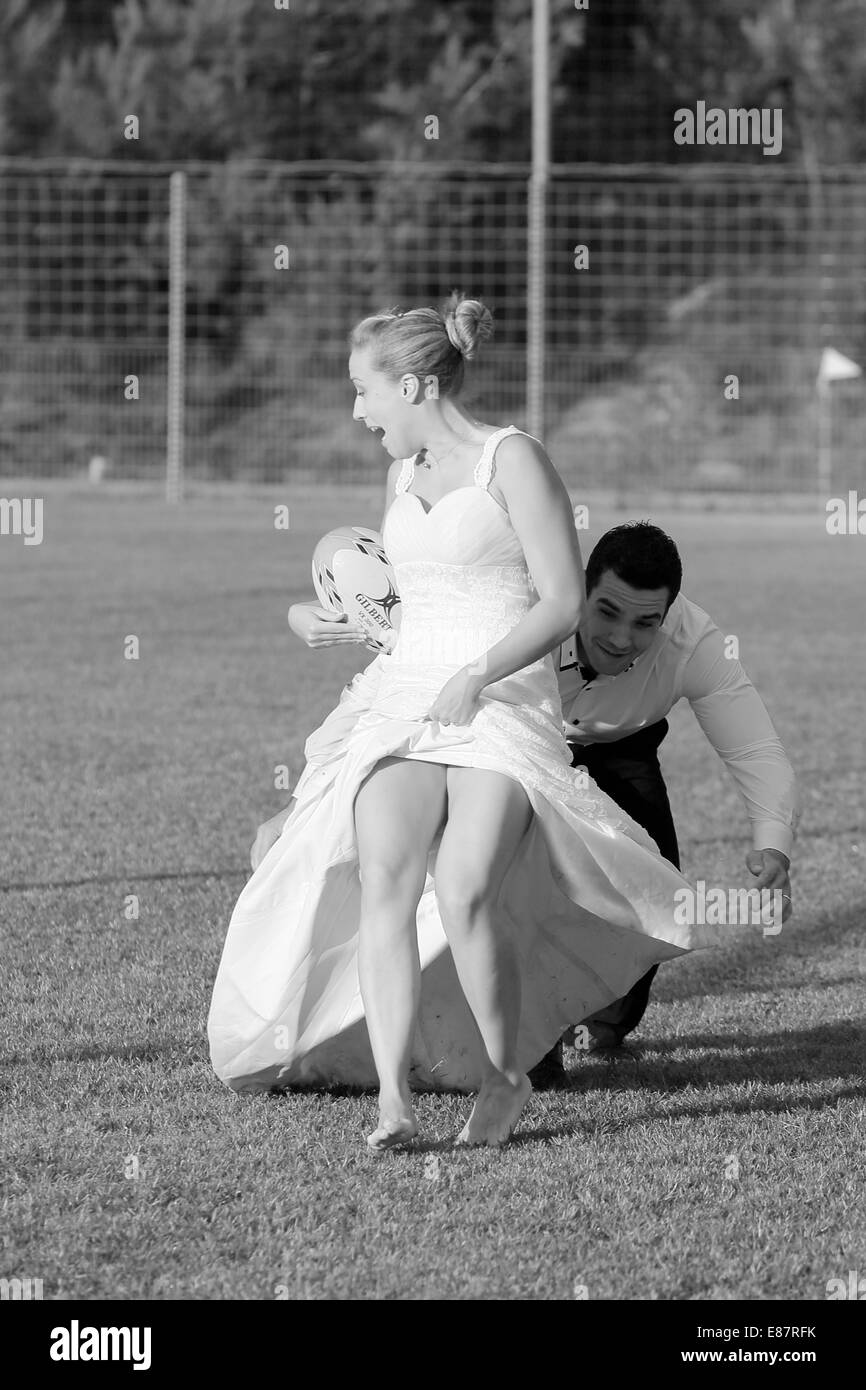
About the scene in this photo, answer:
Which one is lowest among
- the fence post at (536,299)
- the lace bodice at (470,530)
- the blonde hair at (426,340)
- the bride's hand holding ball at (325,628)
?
the bride's hand holding ball at (325,628)

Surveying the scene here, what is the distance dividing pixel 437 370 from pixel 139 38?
98.9 ft

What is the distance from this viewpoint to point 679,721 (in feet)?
32.0

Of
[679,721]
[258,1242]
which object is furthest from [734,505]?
[258,1242]

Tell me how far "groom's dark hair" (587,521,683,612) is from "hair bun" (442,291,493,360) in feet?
1.63

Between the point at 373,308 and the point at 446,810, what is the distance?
72.8 ft

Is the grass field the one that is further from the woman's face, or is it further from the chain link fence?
the chain link fence

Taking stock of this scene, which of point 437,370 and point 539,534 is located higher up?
point 437,370

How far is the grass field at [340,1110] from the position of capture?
10.7 feet

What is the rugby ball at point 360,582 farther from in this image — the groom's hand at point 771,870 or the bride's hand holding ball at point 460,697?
the groom's hand at point 771,870

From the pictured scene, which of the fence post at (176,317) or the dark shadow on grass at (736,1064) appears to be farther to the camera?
the fence post at (176,317)

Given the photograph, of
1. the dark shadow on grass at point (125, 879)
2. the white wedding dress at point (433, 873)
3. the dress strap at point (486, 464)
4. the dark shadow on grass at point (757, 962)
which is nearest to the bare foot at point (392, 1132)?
the white wedding dress at point (433, 873)

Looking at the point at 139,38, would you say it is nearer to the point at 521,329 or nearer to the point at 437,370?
the point at 521,329

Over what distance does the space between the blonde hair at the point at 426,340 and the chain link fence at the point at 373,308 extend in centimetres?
1765

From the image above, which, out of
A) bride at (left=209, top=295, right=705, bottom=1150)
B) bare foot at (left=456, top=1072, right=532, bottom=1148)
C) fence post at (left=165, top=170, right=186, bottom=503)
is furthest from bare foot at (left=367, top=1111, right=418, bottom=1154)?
fence post at (left=165, top=170, right=186, bottom=503)
